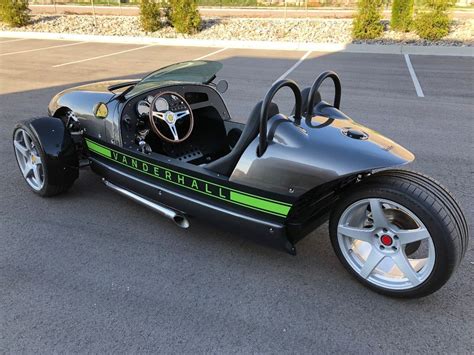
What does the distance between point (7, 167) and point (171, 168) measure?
2.67m

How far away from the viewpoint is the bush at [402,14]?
14.7 metres

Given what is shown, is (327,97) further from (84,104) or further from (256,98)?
(84,104)

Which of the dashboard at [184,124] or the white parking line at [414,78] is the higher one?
the dashboard at [184,124]

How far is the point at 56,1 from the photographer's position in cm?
3142

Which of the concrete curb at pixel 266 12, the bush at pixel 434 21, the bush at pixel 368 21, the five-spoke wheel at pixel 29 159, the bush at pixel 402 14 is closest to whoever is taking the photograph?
the five-spoke wheel at pixel 29 159

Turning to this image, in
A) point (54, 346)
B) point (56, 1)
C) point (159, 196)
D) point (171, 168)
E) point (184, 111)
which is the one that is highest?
point (56, 1)

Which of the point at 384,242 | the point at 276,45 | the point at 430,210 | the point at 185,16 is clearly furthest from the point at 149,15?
the point at 430,210

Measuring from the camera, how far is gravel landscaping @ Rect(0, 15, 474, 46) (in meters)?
14.6

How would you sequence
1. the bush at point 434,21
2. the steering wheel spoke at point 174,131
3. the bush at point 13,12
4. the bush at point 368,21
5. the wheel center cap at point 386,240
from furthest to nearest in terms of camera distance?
1. the bush at point 13,12
2. the bush at point 368,21
3. the bush at point 434,21
4. the steering wheel spoke at point 174,131
5. the wheel center cap at point 386,240

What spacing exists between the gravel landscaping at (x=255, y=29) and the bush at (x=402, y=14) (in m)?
0.32

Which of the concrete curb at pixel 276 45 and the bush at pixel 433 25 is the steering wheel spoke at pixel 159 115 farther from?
the bush at pixel 433 25

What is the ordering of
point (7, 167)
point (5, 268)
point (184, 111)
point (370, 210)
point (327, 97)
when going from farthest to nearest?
point (327, 97) < point (7, 167) < point (184, 111) < point (5, 268) < point (370, 210)

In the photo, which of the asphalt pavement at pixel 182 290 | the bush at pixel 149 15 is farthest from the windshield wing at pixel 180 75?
the bush at pixel 149 15

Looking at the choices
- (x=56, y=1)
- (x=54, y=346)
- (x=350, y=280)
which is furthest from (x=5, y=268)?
(x=56, y=1)
